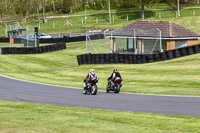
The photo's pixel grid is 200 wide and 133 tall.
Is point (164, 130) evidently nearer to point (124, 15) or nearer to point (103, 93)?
point (103, 93)

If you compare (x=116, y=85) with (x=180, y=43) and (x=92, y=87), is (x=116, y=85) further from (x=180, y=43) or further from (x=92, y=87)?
(x=180, y=43)

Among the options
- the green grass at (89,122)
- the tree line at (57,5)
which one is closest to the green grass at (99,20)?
the tree line at (57,5)

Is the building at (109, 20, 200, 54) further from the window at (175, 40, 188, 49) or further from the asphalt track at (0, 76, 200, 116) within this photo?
the asphalt track at (0, 76, 200, 116)

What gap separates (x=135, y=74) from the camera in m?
29.4

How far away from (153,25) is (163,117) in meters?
30.0

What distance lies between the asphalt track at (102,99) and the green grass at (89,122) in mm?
1480

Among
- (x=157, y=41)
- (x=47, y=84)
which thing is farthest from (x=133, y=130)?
(x=157, y=41)

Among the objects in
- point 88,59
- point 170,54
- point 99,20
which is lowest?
point 88,59

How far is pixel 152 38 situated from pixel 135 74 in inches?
435

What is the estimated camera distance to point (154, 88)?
22.6 m

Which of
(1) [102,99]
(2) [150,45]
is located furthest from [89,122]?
(2) [150,45]

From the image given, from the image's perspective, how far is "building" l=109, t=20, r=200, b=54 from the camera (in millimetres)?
39750

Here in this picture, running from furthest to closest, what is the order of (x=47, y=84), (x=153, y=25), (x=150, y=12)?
1. (x=150, y=12)
2. (x=153, y=25)
3. (x=47, y=84)

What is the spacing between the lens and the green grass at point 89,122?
10.9 metres
